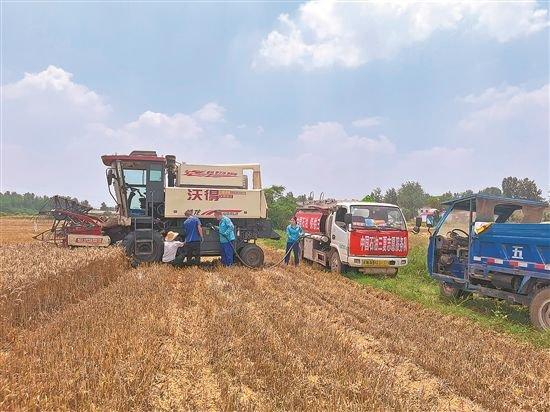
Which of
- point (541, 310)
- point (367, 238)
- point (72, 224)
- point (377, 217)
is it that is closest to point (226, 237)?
point (367, 238)

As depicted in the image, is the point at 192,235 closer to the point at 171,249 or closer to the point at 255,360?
the point at 171,249

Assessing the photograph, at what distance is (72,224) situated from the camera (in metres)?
12.3

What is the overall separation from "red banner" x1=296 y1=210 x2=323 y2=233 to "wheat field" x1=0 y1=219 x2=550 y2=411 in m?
6.33

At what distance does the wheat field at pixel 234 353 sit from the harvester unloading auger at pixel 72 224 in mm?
3825

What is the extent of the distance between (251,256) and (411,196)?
367 feet

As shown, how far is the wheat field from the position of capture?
3.50 meters

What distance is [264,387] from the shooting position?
3.81m

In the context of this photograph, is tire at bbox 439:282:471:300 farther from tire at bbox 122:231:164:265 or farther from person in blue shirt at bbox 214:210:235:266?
tire at bbox 122:231:164:265

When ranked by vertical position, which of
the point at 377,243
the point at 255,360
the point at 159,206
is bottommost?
the point at 255,360

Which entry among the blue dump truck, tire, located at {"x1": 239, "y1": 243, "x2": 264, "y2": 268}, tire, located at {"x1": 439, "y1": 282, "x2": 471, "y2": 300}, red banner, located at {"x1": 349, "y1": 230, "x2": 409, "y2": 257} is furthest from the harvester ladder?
tire, located at {"x1": 439, "y1": 282, "x2": 471, "y2": 300}

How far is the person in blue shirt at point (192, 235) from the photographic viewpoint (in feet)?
38.1

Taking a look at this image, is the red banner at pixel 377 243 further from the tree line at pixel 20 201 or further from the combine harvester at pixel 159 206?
the tree line at pixel 20 201

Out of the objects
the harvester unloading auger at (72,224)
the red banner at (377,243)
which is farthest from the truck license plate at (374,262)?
the harvester unloading auger at (72,224)

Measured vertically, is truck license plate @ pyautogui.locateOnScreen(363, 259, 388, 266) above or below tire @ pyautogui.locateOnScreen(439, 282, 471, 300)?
above
